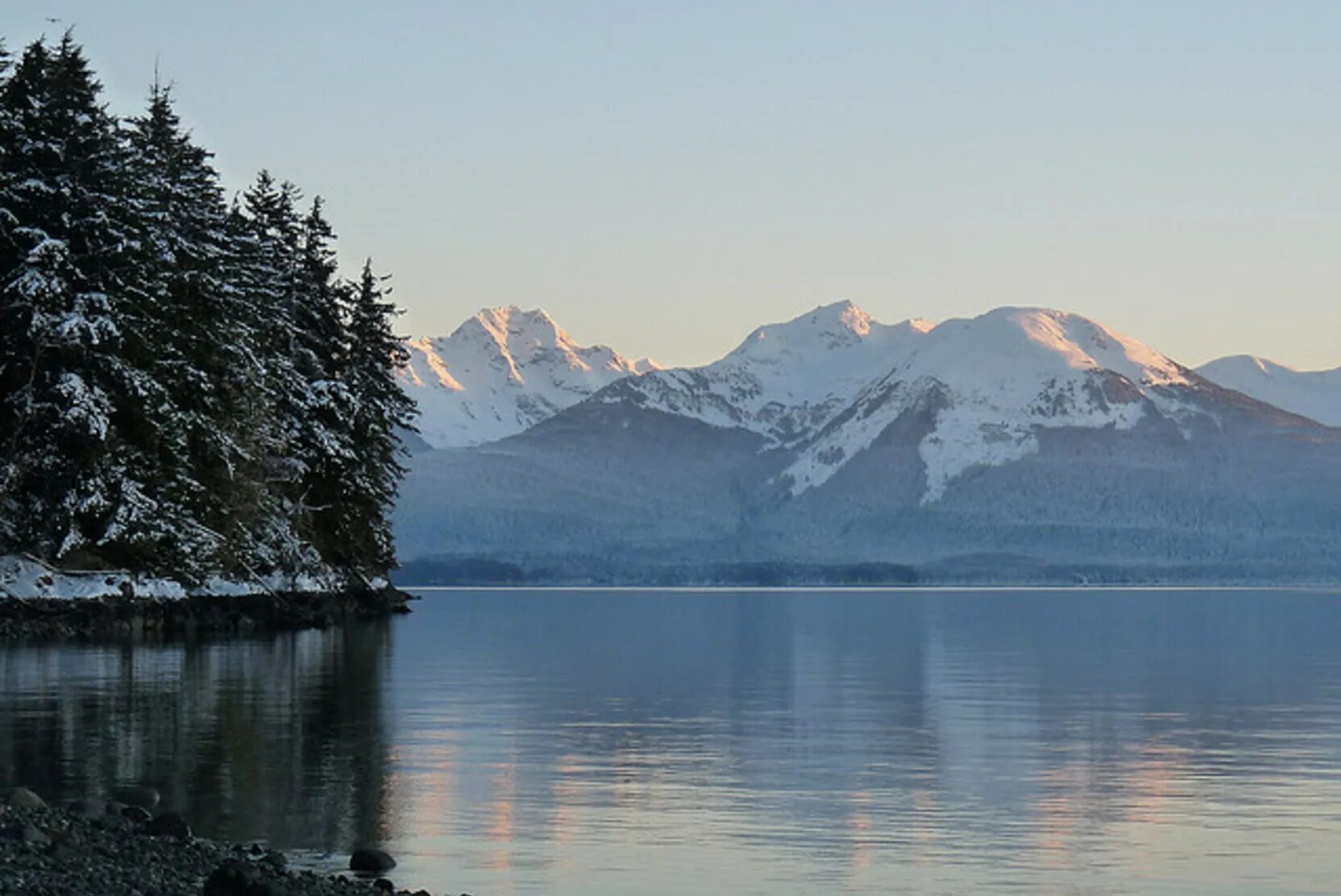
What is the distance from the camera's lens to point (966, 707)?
59062mm

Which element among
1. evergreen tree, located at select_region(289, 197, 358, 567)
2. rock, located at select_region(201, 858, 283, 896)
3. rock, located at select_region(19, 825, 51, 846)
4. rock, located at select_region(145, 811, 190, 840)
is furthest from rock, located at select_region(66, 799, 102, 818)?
evergreen tree, located at select_region(289, 197, 358, 567)

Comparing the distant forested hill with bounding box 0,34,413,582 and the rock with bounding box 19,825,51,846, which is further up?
the distant forested hill with bounding box 0,34,413,582

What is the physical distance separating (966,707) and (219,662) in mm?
26400

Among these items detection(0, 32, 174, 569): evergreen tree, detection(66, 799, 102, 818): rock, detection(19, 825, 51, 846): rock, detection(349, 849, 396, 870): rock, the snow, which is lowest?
detection(349, 849, 396, 870): rock

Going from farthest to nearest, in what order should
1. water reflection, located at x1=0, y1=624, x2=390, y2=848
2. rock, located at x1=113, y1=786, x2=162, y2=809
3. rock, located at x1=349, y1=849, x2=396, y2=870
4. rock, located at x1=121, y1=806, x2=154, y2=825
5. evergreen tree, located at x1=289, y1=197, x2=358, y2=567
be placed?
evergreen tree, located at x1=289, y1=197, x2=358, y2=567
water reflection, located at x1=0, y1=624, x2=390, y2=848
rock, located at x1=113, y1=786, x2=162, y2=809
rock, located at x1=121, y1=806, x2=154, y2=825
rock, located at x1=349, y1=849, x2=396, y2=870

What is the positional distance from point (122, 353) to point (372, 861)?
5551cm

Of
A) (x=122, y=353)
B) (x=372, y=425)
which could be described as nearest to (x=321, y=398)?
(x=372, y=425)

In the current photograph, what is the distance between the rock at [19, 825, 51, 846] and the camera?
2539cm

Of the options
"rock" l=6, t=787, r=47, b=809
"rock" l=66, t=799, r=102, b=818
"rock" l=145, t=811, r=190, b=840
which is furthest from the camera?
"rock" l=66, t=799, r=102, b=818

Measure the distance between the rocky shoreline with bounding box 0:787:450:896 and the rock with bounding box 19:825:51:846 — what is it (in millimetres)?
17

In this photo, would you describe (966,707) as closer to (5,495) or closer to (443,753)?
(443,753)

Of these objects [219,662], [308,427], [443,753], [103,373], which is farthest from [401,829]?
[308,427]

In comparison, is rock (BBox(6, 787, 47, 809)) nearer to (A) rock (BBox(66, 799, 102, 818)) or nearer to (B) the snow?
(A) rock (BBox(66, 799, 102, 818))

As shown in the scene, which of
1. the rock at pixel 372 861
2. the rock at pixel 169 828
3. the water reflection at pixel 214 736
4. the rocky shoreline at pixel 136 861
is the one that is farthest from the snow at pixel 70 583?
the rock at pixel 372 861
